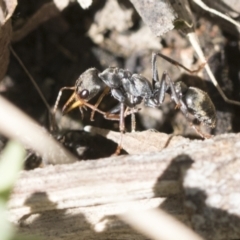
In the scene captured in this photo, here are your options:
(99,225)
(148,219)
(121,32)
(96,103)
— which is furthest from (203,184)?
(121,32)

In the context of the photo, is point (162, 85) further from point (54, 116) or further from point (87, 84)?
point (54, 116)

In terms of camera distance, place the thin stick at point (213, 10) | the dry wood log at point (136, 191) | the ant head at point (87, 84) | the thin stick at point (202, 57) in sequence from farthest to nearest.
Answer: the ant head at point (87, 84) → the thin stick at point (202, 57) → the thin stick at point (213, 10) → the dry wood log at point (136, 191)

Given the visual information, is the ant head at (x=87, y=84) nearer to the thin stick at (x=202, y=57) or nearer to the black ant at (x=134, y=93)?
the black ant at (x=134, y=93)

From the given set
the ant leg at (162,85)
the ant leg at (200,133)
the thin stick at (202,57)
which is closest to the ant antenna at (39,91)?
the ant leg at (162,85)

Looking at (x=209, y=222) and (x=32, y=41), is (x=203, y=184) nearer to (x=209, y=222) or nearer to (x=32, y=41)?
(x=209, y=222)

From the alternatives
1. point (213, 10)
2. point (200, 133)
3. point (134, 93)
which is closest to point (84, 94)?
point (134, 93)

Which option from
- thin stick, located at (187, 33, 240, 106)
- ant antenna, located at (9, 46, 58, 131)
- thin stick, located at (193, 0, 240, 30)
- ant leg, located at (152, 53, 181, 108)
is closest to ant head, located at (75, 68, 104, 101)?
ant antenna, located at (9, 46, 58, 131)

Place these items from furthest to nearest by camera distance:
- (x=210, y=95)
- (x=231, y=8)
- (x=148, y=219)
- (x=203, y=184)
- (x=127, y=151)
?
(x=210, y=95) → (x=231, y=8) → (x=127, y=151) → (x=148, y=219) → (x=203, y=184)
